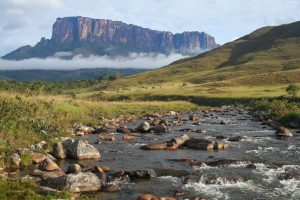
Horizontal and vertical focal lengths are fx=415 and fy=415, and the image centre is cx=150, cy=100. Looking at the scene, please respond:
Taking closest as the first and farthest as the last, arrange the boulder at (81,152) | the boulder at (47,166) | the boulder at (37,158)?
the boulder at (47,166)
the boulder at (37,158)
the boulder at (81,152)

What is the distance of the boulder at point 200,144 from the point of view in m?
37.4

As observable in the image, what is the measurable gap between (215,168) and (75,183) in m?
11.0

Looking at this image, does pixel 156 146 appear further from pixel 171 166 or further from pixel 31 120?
pixel 31 120

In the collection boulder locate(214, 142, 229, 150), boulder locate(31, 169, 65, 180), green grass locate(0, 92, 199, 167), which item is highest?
green grass locate(0, 92, 199, 167)

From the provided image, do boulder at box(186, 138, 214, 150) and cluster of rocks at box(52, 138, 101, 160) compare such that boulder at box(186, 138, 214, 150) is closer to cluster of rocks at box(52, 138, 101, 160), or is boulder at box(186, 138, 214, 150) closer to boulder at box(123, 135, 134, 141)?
boulder at box(123, 135, 134, 141)

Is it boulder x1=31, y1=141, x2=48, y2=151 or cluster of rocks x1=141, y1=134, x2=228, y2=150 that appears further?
cluster of rocks x1=141, y1=134, x2=228, y2=150

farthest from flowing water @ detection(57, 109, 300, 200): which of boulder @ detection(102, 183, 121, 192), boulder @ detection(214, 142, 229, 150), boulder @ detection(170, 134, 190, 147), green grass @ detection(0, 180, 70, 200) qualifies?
green grass @ detection(0, 180, 70, 200)

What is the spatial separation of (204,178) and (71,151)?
1115cm

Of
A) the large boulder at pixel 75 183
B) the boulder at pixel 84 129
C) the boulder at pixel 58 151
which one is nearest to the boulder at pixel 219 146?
the boulder at pixel 58 151

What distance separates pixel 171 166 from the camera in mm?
29625

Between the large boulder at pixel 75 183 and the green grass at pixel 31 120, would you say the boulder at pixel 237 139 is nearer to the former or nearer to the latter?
the green grass at pixel 31 120

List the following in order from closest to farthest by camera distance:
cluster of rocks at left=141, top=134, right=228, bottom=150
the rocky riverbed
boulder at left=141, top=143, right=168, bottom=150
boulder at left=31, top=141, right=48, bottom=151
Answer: the rocky riverbed, boulder at left=31, top=141, right=48, bottom=151, boulder at left=141, top=143, right=168, bottom=150, cluster of rocks at left=141, top=134, right=228, bottom=150

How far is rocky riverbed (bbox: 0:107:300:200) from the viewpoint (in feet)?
74.6

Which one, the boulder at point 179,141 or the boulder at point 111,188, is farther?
the boulder at point 179,141
